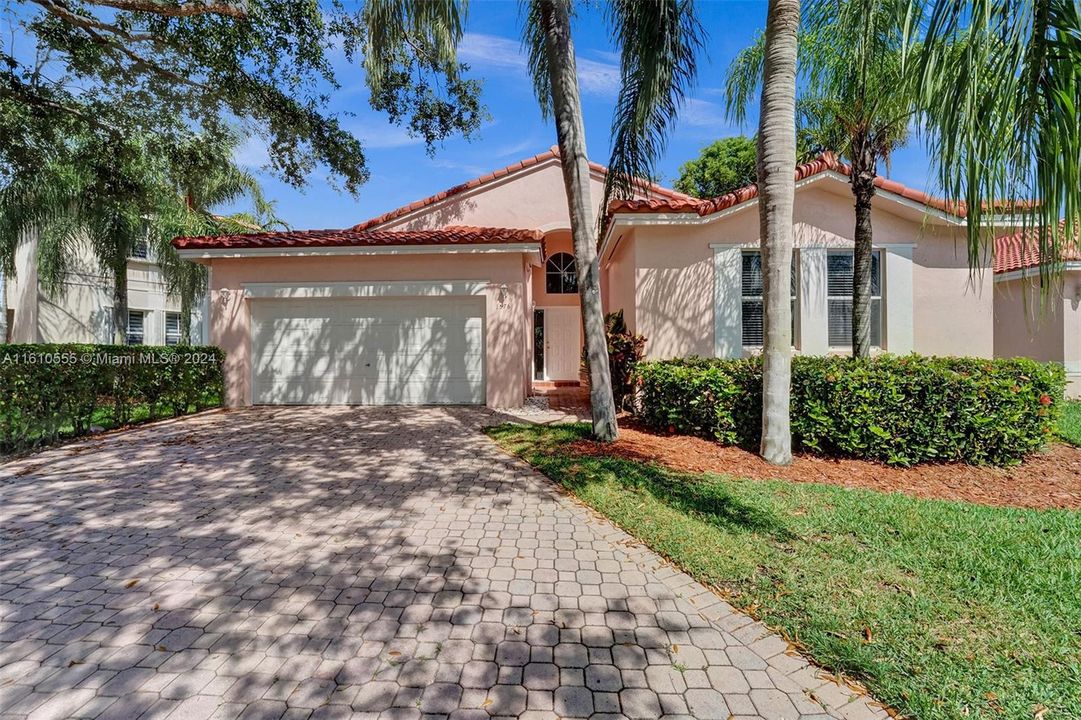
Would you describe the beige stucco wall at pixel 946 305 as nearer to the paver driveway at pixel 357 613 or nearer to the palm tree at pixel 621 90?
the palm tree at pixel 621 90

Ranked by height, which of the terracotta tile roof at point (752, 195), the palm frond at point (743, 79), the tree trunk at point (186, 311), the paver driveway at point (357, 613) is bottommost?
the paver driveway at point (357, 613)

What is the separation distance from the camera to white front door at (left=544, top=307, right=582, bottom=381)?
52.9 feet

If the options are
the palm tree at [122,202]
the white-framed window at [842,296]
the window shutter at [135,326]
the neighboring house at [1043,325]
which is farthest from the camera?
the window shutter at [135,326]

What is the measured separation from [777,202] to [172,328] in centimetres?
2478

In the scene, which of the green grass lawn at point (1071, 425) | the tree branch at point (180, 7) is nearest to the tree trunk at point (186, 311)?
the tree branch at point (180, 7)

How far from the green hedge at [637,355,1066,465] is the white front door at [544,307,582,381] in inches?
394

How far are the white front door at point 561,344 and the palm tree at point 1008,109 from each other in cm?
1338

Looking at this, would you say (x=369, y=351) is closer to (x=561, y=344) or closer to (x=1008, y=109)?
(x=561, y=344)

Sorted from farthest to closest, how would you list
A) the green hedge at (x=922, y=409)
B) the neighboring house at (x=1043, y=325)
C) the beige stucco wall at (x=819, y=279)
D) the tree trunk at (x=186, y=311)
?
the tree trunk at (x=186, y=311) < the neighboring house at (x=1043, y=325) < the beige stucco wall at (x=819, y=279) < the green hedge at (x=922, y=409)

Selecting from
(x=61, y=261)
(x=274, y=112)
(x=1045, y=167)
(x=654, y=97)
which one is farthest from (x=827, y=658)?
(x=61, y=261)

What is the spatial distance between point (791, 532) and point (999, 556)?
1.37 m

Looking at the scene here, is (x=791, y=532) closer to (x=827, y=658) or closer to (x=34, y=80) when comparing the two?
(x=827, y=658)

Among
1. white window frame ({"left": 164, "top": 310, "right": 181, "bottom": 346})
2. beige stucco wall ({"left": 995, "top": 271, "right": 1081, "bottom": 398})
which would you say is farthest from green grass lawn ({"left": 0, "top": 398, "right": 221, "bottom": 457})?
beige stucco wall ({"left": 995, "top": 271, "right": 1081, "bottom": 398})

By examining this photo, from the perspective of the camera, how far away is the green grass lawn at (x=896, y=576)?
2.20 meters
